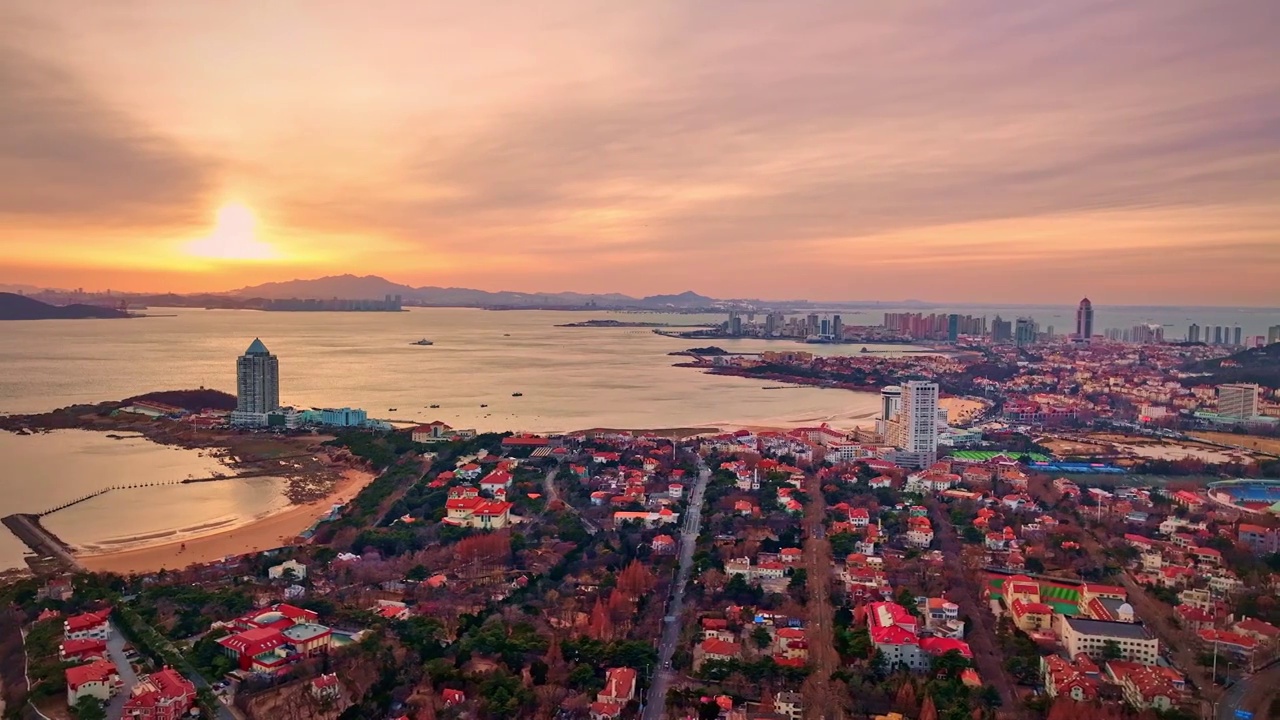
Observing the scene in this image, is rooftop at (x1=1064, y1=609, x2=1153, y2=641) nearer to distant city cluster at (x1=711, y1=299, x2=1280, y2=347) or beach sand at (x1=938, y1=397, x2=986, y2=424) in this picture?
beach sand at (x1=938, y1=397, x2=986, y2=424)

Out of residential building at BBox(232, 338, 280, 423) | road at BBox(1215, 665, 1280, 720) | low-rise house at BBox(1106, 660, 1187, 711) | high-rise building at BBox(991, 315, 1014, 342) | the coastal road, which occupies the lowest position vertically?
the coastal road

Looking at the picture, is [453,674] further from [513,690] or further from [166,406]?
[166,406]

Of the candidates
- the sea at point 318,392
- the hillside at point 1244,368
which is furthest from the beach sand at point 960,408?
the hillside at point 1244,368

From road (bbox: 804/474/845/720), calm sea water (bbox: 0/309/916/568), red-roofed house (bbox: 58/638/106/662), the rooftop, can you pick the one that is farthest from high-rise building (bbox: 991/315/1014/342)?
red-roofed house (bbox: 58/638/106/662)

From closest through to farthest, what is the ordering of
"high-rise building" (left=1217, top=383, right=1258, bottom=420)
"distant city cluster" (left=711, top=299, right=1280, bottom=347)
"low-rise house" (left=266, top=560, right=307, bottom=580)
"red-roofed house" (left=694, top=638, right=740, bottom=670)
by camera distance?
"red-roofed house" (left=694, top=638, right=740, bottom=670)
"low-rise house" (left=266, top=560, right=307, bottom=580)
"high-rise building" (left=1217, top=383, right=1258, bottom=420)
"distant city cluster" (left=711, top=299, right=1280, bottom=347)

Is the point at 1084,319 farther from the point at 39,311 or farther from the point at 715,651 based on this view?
the point at 39,311

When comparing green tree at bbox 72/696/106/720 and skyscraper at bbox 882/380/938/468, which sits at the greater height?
skyscraper at bbox 882/380/938/468

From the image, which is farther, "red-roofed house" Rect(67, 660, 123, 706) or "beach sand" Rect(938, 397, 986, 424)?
"beach sand" Rect(938, 397, 986, 424)

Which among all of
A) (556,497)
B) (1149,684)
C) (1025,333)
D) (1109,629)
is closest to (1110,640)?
(1109,629)
